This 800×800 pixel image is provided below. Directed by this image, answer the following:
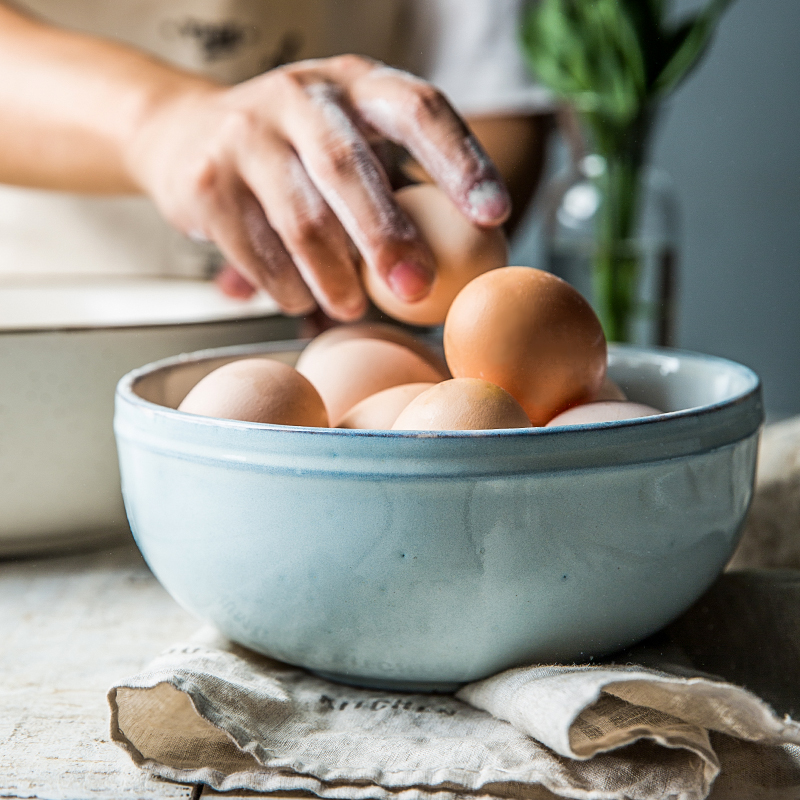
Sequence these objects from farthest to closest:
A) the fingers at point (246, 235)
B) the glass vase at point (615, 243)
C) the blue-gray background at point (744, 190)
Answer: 1. the blue-gray background at point (744, 190)
2. the glass vase at point (615, 243)
3. the fingers at point (246, 235)

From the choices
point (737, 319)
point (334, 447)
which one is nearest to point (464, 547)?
point (334, 447)

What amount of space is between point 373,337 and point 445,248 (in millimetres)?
73

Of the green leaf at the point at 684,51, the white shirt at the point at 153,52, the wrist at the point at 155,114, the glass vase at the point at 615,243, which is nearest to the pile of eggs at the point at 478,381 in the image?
the wrist at the point at 155,114

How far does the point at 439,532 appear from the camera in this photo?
37 centimetres

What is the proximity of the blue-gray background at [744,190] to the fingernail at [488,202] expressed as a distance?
4.93ft

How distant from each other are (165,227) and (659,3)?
74 centimetres

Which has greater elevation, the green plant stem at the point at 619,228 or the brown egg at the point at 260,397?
the brown egg at the point at 260,397

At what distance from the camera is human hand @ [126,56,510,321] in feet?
1.72

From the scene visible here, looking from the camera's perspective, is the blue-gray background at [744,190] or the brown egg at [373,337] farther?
the blue-gray background at [744,190]

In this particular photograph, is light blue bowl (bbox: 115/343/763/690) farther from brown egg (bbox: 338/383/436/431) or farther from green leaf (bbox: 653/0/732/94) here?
green leaf (bbox: 653/0/732/94)

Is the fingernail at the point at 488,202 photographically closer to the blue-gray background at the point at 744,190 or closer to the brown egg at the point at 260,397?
the brown egg at the point at 260,397

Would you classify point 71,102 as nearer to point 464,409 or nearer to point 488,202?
point 488,202

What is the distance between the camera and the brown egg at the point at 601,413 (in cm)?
43

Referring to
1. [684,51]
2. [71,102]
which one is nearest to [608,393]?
[71,102]
